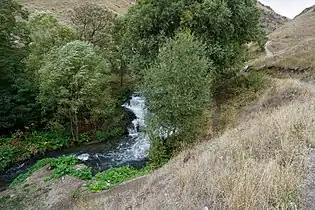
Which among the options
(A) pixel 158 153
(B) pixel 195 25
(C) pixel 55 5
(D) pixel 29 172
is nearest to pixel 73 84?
(D) pixel 29 172

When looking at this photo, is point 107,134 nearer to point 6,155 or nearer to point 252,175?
point 6,155

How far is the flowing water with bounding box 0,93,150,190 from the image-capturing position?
2023 centimetres

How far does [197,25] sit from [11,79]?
1452 centimetres

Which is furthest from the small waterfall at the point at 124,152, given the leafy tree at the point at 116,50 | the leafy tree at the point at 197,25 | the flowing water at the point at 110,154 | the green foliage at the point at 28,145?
the leafy tree at the point at 116,50

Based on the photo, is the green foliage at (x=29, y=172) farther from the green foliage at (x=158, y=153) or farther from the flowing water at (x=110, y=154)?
the green foliage at (x=158, y=153)

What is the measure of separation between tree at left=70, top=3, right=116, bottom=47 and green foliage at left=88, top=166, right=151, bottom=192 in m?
18.2

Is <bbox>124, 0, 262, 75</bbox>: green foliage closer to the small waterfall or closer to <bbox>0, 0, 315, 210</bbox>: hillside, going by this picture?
the small waterfall

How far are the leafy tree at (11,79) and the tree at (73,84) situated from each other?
1685mm

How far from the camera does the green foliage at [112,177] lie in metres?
15.6

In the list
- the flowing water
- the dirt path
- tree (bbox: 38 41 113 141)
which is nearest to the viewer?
the dirt path

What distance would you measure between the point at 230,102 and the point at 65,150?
39.6ft

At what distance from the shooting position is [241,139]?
9.20 m

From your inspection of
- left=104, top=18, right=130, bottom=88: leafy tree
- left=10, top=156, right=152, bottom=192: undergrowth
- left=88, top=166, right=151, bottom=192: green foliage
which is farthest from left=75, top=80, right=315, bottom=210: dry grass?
left=104, top=18, right=130, bottom=88: leafy tree

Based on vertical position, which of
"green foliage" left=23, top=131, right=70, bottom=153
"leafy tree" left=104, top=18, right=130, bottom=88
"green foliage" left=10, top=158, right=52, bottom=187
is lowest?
"green foliage" left=23, top=131, right=70, bottom=153
